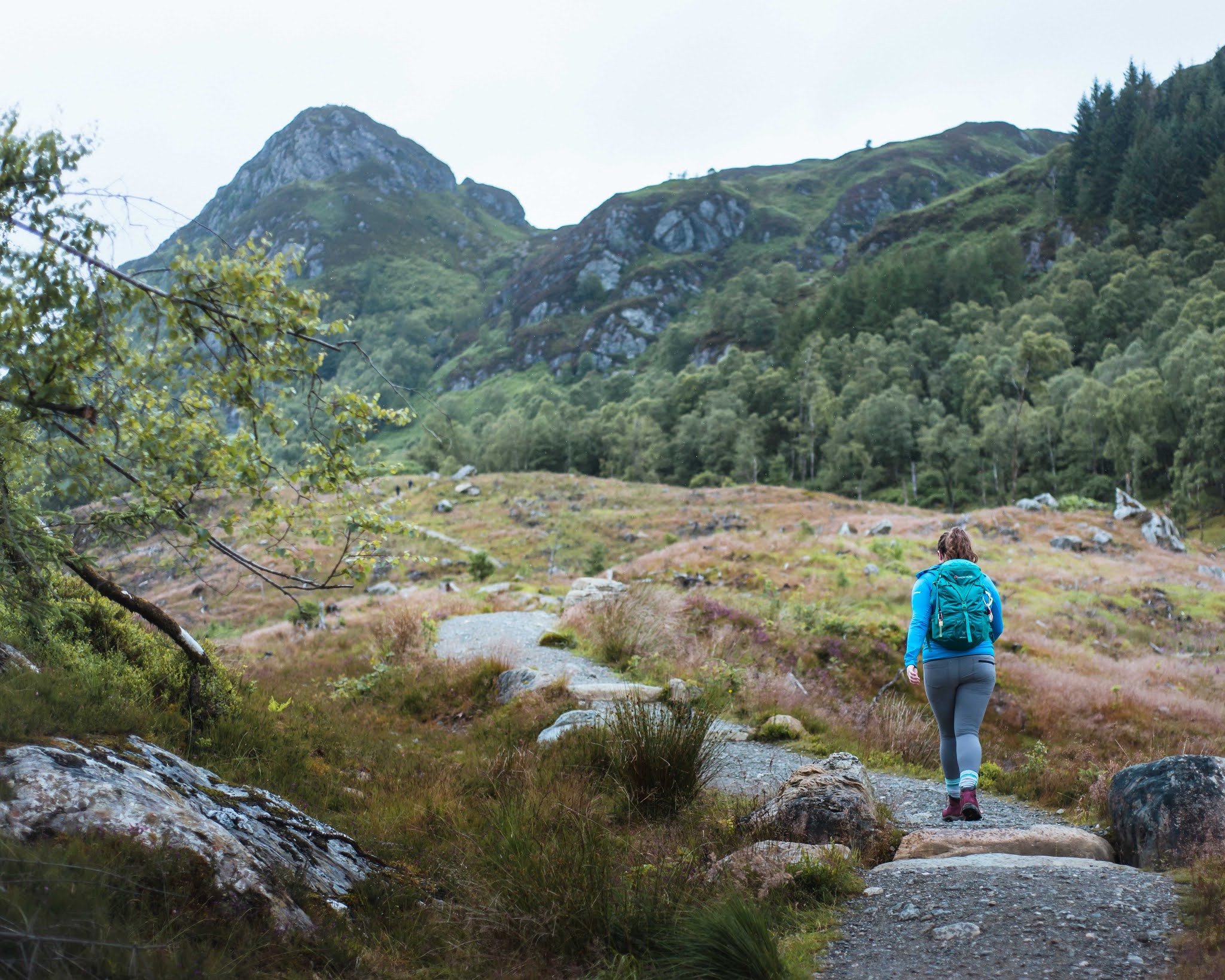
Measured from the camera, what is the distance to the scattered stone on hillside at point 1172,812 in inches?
173

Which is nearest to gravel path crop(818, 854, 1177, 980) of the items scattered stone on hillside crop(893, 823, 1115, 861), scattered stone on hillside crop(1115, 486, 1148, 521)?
scattered stone on hillside crop(893, 823, 1115, 861)

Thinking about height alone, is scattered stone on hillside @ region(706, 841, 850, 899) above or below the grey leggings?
below

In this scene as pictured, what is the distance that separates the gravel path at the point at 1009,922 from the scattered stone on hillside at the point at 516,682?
5673 millimetres

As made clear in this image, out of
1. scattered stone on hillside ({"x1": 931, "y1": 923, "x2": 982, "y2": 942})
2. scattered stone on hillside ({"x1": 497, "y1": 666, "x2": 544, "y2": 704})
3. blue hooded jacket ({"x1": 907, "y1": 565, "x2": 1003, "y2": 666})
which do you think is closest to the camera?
scattered stone on hillside ({"x1": 931, "y1": 923, "x2": 982, "y2": 942})

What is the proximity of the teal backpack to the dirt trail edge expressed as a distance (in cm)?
163

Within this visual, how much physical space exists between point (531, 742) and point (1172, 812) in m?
5.32

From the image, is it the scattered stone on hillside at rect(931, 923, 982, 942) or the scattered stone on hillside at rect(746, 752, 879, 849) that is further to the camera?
the scattered stone on hillside at rect(746, 752, 879, 849)

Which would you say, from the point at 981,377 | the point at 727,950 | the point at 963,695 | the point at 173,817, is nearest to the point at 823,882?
the point at 727,950

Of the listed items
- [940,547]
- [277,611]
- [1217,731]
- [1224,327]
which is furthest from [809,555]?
[1224,327]

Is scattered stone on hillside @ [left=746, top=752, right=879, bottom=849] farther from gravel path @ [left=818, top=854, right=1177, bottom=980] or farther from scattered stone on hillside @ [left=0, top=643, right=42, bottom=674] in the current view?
scattered stone on hillside @ [left=0, top=643, right=42, bottom=674]

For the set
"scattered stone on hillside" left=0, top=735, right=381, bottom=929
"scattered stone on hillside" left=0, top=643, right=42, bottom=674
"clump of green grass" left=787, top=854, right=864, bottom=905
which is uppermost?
"scattered stone on hillside" left=0, top=643, right=42, bottom=674

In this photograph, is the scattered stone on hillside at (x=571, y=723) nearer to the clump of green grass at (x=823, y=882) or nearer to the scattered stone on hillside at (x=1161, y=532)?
the clump of green grass at (x=823, y=882)

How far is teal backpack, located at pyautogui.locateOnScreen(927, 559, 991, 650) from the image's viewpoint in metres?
5.64

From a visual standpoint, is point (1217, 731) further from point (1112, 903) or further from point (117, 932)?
point (117, 932)
